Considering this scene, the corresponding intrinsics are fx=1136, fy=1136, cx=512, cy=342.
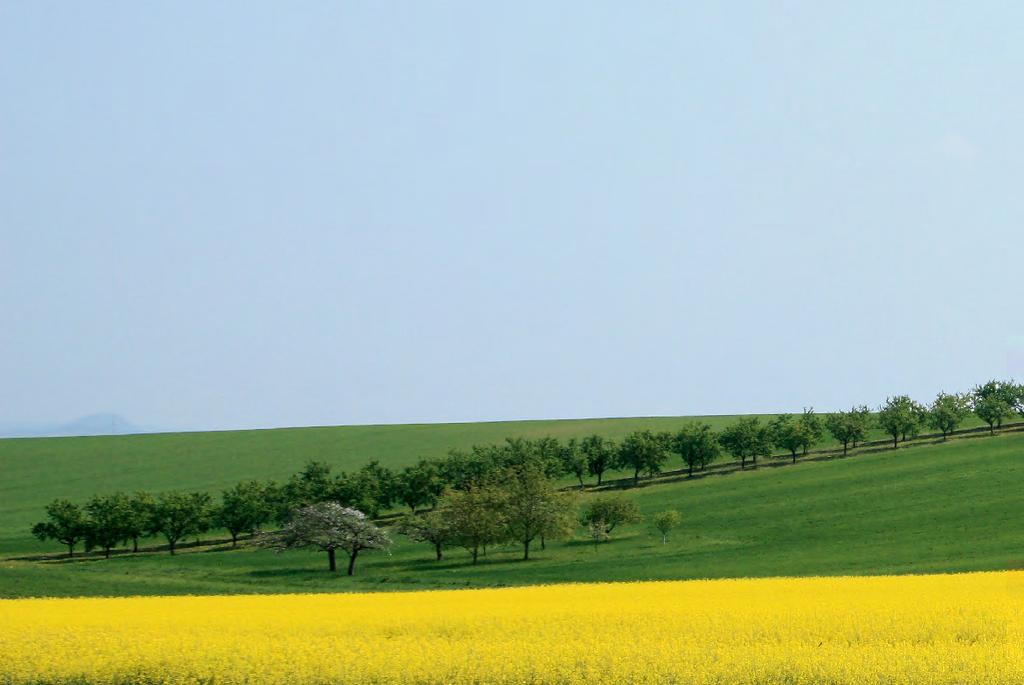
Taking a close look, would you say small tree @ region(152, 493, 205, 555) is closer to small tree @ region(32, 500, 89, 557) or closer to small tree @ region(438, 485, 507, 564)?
small tree @ region(32, 500, 89, 557)

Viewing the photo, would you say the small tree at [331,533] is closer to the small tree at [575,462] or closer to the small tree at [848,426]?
the small tree at [575,462]

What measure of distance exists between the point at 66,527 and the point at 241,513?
44.3 feet

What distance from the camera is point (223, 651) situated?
24.6m

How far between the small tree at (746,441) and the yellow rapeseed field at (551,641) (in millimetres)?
82615

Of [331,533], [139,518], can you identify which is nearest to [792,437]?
[331,533]

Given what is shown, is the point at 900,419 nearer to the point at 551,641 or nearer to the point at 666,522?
the point at 666,522

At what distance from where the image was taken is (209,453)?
148 m

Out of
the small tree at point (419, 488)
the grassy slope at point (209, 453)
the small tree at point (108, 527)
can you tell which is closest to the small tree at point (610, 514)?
the small tree at point (419, 488)

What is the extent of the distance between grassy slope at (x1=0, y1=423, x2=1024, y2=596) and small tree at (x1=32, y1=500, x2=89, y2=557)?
Answer: 8.01m

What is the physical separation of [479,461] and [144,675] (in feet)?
304

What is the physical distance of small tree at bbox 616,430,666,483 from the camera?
11438cm

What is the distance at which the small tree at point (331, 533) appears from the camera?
72.7 metres

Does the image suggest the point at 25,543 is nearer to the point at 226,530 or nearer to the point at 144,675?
the point at 226,530

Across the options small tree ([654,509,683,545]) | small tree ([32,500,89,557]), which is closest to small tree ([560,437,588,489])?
small tree ([654,509,683,545])
